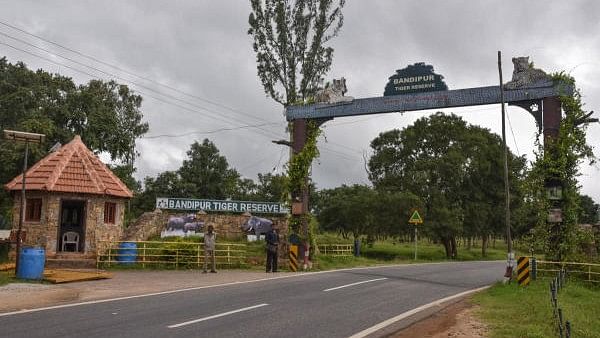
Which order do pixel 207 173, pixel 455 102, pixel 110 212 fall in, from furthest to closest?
pixel 207 173, pixel 110 212, pixel 455 102

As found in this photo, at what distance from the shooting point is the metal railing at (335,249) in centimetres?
3591

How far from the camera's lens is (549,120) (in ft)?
65.0

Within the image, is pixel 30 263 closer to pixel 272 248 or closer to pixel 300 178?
pixel 272 248

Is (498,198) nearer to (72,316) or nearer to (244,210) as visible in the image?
(244,210)

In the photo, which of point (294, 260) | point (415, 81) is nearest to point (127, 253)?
point (294, 260)

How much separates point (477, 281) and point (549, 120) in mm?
6633

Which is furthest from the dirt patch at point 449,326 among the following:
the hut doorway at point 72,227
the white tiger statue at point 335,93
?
the hut doorway at point 72,227

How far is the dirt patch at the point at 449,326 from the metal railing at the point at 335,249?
22930mm

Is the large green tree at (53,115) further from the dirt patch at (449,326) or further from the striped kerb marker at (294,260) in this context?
the dirt patch at (449,326)

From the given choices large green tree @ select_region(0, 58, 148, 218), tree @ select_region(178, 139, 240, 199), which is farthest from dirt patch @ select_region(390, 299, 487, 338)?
tree @ select_region(178, 139, 240, 199)

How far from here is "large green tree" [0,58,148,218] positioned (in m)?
32.2

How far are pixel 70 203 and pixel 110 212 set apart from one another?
230 cm

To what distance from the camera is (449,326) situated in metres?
10.4

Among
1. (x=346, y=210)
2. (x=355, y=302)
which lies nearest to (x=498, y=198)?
(x=346, y=210)
